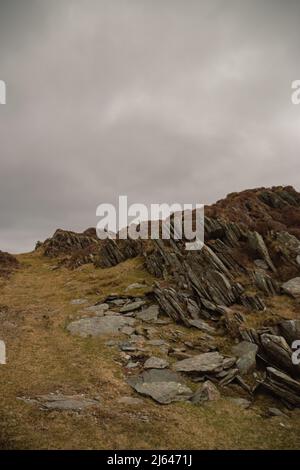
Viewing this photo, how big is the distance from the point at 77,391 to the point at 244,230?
26463mm

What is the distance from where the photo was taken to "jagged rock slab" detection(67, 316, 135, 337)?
27812 mm

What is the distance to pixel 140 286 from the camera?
36406 mm

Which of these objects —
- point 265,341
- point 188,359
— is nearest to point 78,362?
point 188,359

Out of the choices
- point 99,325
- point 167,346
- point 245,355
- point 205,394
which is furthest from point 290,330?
point 99,325

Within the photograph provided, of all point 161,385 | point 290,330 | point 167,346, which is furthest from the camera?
point 167,346

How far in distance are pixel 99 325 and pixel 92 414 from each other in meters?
12.5

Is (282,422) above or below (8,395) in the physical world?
below

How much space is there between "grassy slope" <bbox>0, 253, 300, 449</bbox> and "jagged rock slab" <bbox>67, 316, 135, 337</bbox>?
102 cm

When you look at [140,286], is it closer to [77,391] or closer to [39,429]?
[77,391]

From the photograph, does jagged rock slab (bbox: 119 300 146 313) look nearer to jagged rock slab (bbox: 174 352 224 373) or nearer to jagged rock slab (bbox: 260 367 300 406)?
jagged rock slab (bbox: 174 352 224 373)

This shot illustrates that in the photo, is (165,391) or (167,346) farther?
(167,346)

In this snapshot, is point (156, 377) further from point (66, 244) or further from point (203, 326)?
point (66, 244)

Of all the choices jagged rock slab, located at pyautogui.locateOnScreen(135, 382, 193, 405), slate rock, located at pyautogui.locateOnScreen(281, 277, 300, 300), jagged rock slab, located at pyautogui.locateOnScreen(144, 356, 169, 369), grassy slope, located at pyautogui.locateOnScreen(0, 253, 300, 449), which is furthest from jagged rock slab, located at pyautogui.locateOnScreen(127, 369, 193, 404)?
slate rock, located at pyautogui.locateOnScreen(281, 277, 300, 300)

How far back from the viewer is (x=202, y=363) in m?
22.5
